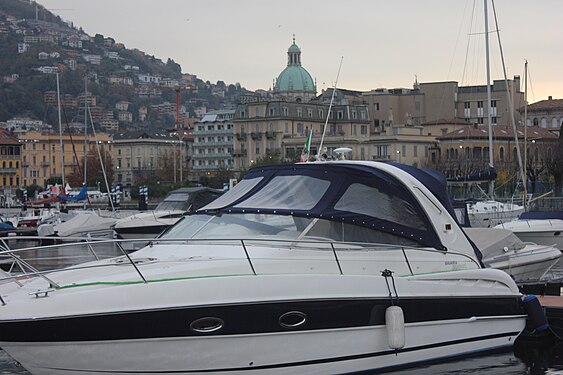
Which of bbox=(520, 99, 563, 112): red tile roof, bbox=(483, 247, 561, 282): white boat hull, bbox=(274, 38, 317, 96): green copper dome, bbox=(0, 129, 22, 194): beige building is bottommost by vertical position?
bbox=(0, 129, 22, 194): beige building

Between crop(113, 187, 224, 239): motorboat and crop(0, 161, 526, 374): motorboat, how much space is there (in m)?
20.7

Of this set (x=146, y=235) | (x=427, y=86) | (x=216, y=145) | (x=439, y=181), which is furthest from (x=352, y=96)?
(x=439, y=181)

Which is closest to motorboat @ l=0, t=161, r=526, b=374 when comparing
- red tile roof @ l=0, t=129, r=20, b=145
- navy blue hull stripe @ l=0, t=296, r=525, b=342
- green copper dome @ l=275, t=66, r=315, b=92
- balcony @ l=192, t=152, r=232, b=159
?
navy blue hull stripe @ l=0, t=296, r=525, b=342

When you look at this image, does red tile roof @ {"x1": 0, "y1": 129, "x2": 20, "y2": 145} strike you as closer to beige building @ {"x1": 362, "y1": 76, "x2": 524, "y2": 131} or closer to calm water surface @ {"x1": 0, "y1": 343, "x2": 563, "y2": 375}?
beige building @ {"x1": 362, "y1": 76, "x2": 524, "y2": 131}

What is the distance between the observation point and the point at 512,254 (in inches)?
677

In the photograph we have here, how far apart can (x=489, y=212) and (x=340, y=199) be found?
1071 inches

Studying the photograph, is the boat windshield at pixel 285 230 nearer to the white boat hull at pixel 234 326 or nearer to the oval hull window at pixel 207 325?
the white boat hull at pixel 234 326

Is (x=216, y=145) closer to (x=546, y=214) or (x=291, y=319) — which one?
(x=546, y=214)

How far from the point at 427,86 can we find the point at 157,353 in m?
120

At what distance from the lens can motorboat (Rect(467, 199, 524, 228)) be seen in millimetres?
37062

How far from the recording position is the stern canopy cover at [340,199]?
40.8ft

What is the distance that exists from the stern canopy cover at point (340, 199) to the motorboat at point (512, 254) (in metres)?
3.25

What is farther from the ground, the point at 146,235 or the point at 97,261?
the point at 97,261

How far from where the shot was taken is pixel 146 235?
112 ft
